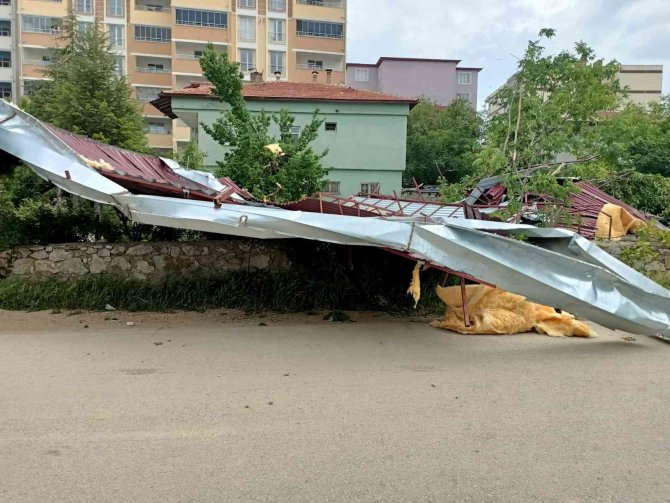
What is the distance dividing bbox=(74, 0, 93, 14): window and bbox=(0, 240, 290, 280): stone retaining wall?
48.9 meters

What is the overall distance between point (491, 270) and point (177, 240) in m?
5.51

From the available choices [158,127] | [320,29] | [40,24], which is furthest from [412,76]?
[40,24]

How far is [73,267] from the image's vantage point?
8875 millimetres

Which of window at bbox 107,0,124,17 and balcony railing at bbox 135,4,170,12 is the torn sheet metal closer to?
balcony railing at bbox 135,4,170,12

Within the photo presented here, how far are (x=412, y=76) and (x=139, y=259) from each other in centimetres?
6330

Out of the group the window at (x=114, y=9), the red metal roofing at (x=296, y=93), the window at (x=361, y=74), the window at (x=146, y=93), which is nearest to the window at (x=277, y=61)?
the window at (x=146, y=93)

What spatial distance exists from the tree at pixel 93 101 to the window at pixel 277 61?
25.9 meters

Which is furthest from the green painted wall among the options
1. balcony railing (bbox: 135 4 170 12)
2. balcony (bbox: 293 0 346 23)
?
balcony railing (bbox: 135 4 170 12)

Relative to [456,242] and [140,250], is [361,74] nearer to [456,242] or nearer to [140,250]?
[140,250]

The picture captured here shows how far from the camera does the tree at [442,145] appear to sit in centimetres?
3719

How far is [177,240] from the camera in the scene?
31.0ft

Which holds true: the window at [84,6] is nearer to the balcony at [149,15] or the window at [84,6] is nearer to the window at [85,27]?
the window at [85,27]

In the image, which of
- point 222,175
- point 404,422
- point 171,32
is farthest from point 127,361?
point 171,32

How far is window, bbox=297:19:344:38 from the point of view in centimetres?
5066
